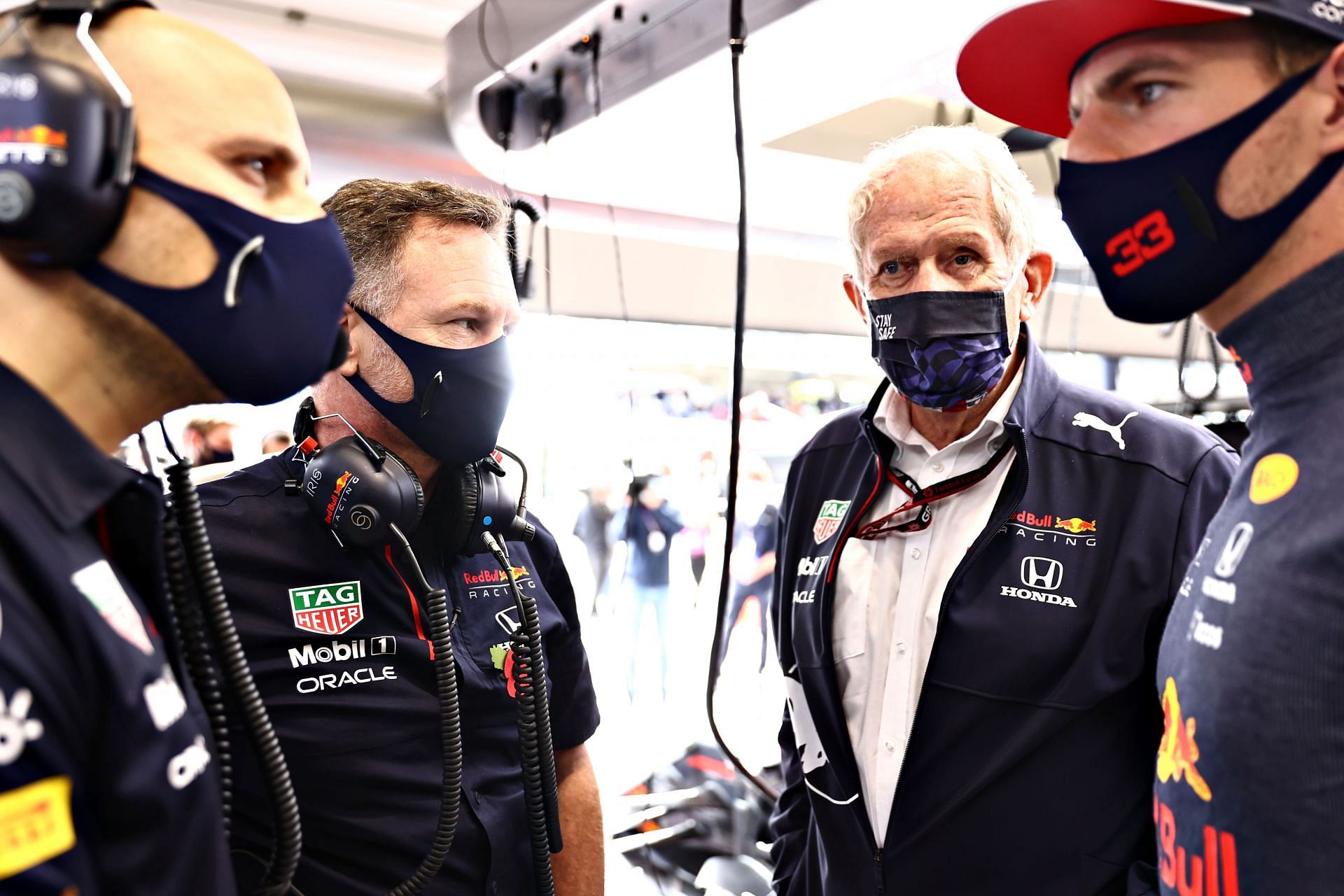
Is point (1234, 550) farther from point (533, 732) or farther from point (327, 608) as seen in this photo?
point (327, 608)

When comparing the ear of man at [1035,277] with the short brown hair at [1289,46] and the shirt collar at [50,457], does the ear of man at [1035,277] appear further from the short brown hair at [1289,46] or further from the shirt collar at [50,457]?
the shirt collar at [50,457]

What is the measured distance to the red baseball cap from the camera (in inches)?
35.5

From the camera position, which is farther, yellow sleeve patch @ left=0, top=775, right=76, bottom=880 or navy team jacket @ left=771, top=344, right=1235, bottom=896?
navy team jacket @ left=771, top=344, right=1235, bottom=896

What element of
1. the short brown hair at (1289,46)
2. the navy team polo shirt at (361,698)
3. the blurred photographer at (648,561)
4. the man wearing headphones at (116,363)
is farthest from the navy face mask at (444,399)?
the blurred photographer at (648,561)

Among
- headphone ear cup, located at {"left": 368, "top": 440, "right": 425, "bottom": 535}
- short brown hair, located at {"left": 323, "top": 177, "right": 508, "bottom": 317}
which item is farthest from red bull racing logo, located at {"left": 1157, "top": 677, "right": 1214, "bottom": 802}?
short brown hair, located at {"left": 323, "top": 177, "right": 508, "bottom": 317}

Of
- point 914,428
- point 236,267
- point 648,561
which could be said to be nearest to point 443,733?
point 236,267

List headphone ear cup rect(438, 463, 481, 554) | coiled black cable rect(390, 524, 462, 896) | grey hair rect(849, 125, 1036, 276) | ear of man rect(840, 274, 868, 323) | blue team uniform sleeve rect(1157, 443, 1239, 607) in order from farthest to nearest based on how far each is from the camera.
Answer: ear of man rect(840, 274, 868, 323)
grey hair rect(849, 125, 1036, 276)
headphone ear cup rect(438, 463, 481, 554)
blue team uniform sleeve rect(1157, 443, 1239, 607)
coiled black cable rect(390, 524, 462, 896)

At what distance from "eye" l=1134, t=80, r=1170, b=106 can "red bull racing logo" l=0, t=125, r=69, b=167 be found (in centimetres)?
99

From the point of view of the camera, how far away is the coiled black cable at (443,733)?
4.26 ft

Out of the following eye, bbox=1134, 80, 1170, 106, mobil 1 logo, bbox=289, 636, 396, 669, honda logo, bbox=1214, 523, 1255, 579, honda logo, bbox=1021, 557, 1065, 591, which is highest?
eye, bbox=1134, 80, 1170, 106

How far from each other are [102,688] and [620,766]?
4.35 m

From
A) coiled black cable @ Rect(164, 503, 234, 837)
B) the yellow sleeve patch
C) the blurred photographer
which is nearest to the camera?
the yellow sleeve patch

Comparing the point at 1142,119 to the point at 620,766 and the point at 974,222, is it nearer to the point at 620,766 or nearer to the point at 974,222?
the point at 974,222

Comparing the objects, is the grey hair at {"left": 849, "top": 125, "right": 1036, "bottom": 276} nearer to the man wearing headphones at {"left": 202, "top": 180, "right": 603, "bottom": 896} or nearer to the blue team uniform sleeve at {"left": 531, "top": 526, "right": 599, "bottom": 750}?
the man wearing headphones at {"left": 202, "top": 180, "right": 603, "bottom": 896}
